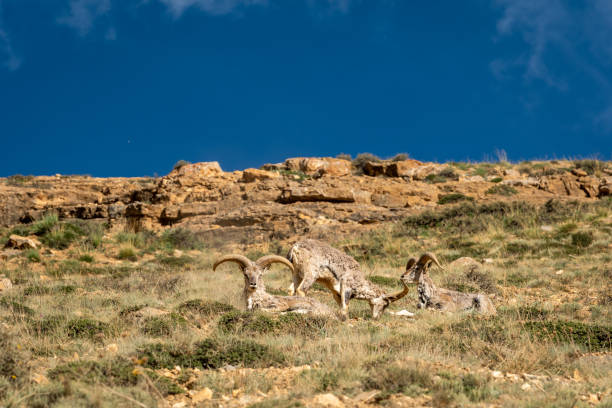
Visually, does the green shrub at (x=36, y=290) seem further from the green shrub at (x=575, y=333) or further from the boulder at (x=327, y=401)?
the green shrub at (x=575, y=333)

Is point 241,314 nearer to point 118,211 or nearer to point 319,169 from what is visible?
point 118,211

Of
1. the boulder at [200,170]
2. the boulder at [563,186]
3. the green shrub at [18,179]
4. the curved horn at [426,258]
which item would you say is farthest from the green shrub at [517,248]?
the green shrub at [18,179]

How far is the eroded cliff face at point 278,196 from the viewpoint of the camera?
23.0m

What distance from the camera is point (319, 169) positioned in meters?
29.2

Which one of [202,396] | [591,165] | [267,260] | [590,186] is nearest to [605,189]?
[590,186]

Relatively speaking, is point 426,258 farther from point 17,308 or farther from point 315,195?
point 315,195

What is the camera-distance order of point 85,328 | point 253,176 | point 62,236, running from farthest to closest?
1. point 253,176
2. point 62,236
3. point 85,328

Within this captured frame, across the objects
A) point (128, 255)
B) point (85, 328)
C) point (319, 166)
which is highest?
point (319, 166)

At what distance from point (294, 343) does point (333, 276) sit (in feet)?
10.1

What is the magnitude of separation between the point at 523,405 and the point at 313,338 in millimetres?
3454

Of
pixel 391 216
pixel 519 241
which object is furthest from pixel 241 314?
pixel 391 216

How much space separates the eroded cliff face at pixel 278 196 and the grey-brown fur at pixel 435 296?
10982mm

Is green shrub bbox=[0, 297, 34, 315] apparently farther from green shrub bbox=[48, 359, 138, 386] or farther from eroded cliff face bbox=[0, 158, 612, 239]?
eroded cliff face bbox=[0, 158, 612, 239]

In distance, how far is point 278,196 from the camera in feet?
80.7
